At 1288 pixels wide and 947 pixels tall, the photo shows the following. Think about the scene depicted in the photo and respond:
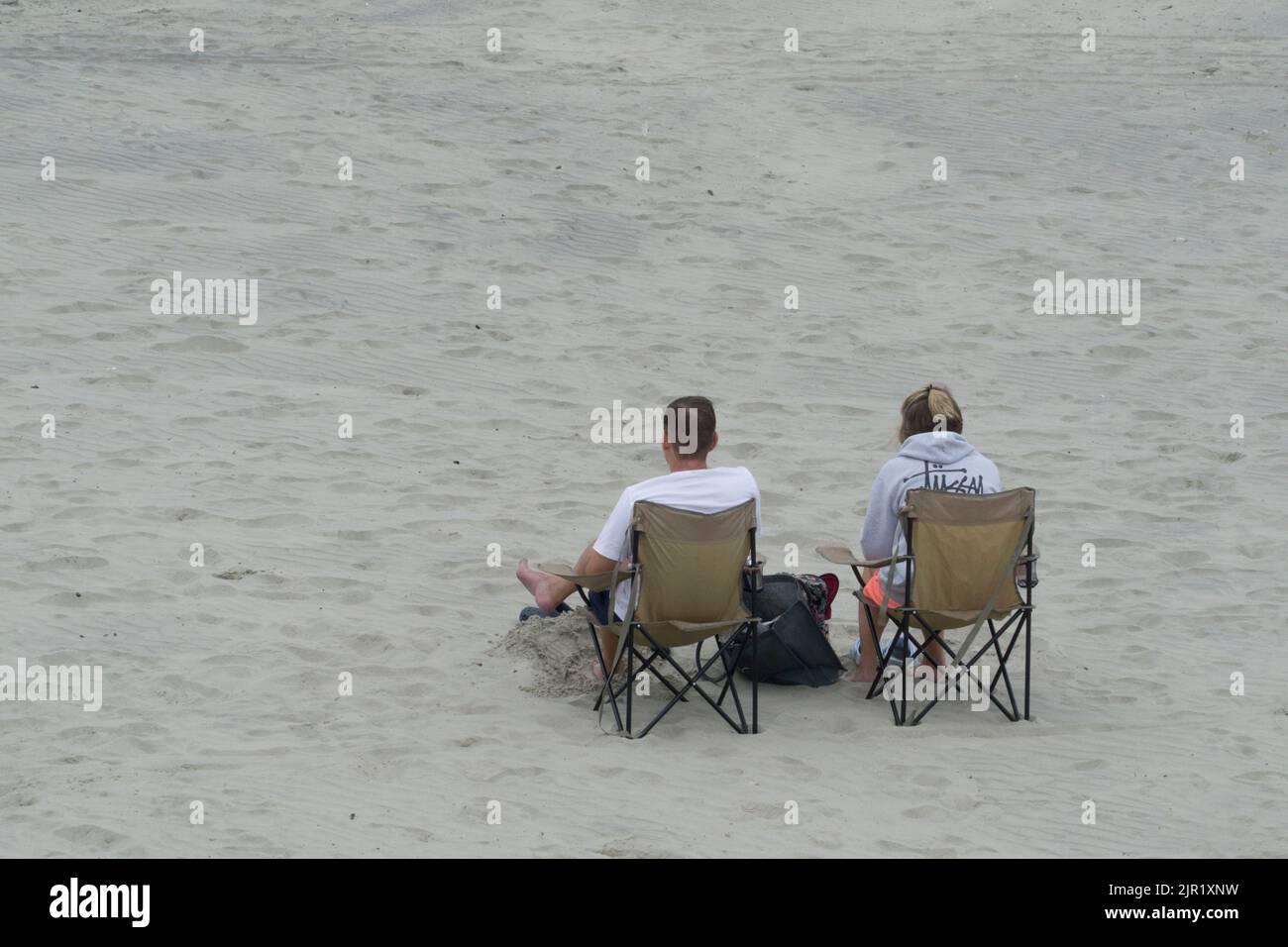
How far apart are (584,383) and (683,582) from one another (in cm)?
491

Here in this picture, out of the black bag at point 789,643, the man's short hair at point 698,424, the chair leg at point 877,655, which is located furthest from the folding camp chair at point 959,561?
the man's short hair at point 698,424

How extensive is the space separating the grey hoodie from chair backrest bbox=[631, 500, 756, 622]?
718 mm

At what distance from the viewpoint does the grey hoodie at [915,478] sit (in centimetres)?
629

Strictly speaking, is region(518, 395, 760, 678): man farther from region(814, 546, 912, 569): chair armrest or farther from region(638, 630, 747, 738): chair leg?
region(814, 546, 912, 569): chair armrest

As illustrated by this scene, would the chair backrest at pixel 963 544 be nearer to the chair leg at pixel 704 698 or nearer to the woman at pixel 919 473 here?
the woman at pixel 919 473

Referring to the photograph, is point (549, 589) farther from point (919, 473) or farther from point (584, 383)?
point (584, 383)

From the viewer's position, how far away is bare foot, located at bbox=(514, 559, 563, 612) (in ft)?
20.5

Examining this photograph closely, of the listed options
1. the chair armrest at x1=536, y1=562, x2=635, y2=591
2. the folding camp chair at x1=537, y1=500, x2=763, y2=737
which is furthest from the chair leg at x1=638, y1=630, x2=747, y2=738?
the chair armrest at x1=536, y1=562, x2=635, y2=591

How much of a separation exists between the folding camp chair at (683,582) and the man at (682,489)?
0.31ft

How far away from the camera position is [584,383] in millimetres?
10578

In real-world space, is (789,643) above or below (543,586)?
below

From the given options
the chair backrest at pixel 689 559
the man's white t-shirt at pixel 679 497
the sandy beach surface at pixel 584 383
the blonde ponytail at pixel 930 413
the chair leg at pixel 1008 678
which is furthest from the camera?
the blonde ponytail at pixel 930 413

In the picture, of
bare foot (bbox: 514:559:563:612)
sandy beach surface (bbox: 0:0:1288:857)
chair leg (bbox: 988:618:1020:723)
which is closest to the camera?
sandy beach surface (bbox: 0:0:1288:857)

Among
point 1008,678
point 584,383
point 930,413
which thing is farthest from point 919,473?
point 584,383
